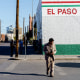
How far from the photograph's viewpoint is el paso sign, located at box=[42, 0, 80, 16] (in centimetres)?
2930

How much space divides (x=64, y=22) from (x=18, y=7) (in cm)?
603

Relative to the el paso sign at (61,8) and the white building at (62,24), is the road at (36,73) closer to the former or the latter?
the white building at (62,24)

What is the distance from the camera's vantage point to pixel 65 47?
2945 centimetres

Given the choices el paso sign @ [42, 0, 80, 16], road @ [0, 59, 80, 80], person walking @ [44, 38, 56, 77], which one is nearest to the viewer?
road @ [0, 59, 80, 80]

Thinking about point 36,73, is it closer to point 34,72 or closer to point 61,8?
point 34,72

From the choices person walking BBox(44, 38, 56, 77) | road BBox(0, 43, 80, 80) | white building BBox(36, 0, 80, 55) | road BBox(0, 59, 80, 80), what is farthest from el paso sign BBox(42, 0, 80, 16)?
person walking BBox(44, 38, 56, 77)

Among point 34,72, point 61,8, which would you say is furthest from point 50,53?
point 61,8

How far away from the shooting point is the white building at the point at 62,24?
29344mm

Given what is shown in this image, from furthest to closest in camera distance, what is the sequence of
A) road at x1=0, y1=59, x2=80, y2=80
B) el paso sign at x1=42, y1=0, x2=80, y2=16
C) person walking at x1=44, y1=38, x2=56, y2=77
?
el paso sign at x1=42, y1=0, x2=80, y2=16, person walking at x1=44, y1=38, x2=56, y2=77, road at x1=0, y1=59, x2=80, y2=80

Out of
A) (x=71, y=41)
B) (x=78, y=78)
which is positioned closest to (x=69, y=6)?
(x=71, y=41)

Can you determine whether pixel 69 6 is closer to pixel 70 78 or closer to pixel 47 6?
pixel 47 6

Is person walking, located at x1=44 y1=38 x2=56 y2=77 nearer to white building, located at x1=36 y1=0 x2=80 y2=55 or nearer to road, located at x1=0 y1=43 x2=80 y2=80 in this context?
road, located at x1=0 y1=43 x2=80 y2=80

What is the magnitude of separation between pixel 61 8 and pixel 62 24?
5.65 feet

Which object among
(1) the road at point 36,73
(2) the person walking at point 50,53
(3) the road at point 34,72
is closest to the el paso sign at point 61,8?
(3) the road at point 34,72
